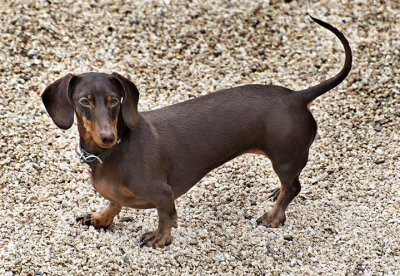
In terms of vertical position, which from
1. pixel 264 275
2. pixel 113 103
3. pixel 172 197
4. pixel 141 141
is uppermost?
pixel 113 103

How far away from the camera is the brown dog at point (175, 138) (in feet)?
13.0

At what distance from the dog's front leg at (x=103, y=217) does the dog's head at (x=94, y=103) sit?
864 millimetres

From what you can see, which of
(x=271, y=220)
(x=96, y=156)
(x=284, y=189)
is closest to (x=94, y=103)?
(x=96, y=156)

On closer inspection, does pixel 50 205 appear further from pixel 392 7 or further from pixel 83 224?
pixel 392 7

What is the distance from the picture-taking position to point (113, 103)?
3.80 metres

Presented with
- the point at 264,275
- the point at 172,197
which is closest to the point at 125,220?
the point at 172,197

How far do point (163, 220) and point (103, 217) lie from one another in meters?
0.53

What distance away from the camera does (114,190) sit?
4168mm

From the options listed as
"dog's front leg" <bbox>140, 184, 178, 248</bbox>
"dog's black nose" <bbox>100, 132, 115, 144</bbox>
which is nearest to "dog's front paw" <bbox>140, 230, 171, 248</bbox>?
"dog's front leg" <bbox>140, 184, 178, 248</bbox>

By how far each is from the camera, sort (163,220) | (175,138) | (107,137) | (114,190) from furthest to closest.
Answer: (163,220) → (175,138) → (114,190) → (107,137)

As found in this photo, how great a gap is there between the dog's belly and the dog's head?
1.24 feet

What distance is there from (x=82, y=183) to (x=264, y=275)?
1.79m

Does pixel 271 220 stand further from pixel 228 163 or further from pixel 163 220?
pixel 163 220

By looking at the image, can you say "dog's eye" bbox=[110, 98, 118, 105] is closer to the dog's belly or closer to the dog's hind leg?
the dog's belly
